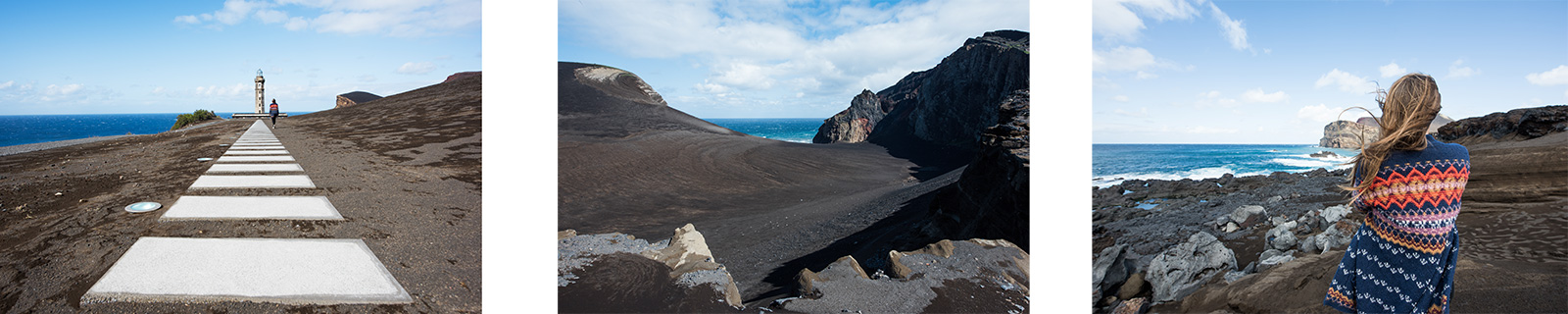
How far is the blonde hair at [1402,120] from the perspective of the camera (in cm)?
120

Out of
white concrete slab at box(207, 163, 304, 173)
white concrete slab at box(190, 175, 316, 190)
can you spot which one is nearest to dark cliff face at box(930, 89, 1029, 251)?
white concrete slab at box(190, 175, 316, 190)

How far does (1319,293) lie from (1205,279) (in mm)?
1018

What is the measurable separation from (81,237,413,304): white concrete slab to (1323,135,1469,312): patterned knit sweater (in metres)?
2.57

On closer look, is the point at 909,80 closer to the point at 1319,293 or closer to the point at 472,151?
the point at 1319,293

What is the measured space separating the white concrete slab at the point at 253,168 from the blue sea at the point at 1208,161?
755cm

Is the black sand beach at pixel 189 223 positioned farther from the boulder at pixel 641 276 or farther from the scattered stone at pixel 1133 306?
the scattered stone at pixel 1133 306

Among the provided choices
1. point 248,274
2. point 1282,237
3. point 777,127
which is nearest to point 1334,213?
point 1282,237

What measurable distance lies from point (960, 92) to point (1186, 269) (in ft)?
5.34

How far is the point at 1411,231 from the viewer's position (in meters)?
1.28

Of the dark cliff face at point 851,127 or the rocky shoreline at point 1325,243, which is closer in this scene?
the rocky shoreline at point 1325,243

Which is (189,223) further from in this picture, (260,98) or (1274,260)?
(260,98)

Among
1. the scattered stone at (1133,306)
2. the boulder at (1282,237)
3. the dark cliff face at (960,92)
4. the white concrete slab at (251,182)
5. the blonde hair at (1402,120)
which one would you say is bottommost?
the scattered stone at (1133,306)

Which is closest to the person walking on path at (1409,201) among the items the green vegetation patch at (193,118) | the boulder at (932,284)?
the boulder at (932,284)

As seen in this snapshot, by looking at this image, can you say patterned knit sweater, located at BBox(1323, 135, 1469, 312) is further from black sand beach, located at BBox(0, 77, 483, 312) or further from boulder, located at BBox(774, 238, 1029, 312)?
black sand beach, located at BBox(0, 77, 483, 312)
